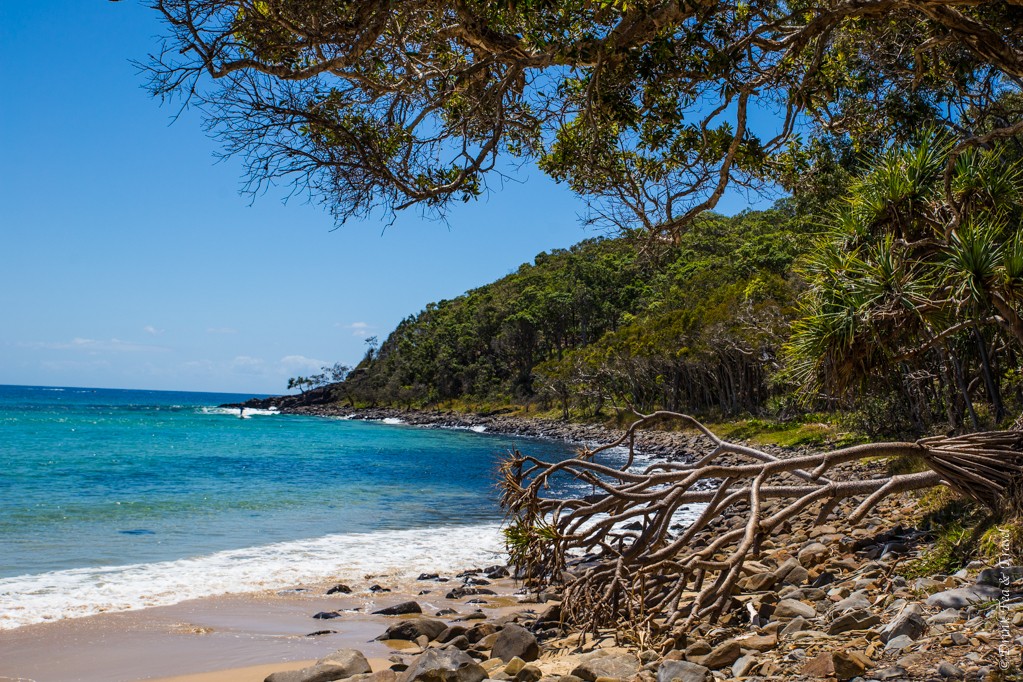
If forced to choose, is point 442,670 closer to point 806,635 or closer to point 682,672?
point 682,672

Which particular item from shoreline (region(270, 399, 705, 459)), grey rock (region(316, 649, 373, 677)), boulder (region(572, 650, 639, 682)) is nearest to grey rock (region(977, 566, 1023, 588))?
boulder (region(572, 650, 639, 682))

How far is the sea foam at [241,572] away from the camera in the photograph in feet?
32.8

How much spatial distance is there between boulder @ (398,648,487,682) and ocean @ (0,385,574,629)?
5801 millimetres

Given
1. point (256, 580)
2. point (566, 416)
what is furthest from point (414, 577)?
point (566, 416)

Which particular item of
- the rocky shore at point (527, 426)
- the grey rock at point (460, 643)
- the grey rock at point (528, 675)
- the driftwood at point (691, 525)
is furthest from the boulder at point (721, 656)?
→ the rocky shore at point (527, 426)

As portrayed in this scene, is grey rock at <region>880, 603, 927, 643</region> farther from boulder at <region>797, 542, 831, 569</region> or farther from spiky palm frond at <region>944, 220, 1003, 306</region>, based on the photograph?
boulder at <region>797, 542, 831, 569</region>

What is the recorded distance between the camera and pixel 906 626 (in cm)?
498

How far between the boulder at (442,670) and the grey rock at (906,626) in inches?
121

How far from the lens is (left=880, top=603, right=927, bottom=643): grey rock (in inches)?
194

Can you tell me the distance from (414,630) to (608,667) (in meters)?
3.29

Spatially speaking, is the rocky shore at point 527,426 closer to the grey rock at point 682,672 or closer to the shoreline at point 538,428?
the shoreline at point 538,428

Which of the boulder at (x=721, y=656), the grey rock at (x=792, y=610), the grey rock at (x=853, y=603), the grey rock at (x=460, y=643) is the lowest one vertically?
the grey rock at (x=460, y=643)

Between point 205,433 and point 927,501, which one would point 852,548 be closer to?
point 927,501

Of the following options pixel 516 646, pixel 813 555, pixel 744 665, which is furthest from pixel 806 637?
pixel 813 555
